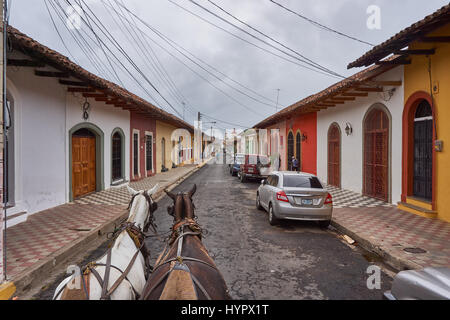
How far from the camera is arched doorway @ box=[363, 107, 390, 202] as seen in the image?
10305mm

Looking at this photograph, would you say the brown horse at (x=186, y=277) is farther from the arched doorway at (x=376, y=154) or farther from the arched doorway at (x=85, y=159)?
the arched doorway at (x=376, y=154)

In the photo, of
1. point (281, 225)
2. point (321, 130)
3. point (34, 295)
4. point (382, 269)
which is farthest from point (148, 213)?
point (321, 130)

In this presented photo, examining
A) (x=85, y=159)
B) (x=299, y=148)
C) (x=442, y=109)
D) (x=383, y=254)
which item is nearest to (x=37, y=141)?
(x=85, y=159)

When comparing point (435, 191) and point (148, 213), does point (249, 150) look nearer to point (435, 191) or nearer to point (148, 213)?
point (435, 191)

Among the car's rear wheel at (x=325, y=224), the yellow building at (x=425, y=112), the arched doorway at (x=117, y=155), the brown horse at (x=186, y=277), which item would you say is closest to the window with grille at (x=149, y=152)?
the arched doorway at (x=117, y=155)

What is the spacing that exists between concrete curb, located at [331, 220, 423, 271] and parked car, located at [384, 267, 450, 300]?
2.35m

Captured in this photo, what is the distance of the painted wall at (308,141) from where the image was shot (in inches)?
683

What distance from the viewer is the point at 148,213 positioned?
12.3ft

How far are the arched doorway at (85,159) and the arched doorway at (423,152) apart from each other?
443 inches

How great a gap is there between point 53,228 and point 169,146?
20.3 m

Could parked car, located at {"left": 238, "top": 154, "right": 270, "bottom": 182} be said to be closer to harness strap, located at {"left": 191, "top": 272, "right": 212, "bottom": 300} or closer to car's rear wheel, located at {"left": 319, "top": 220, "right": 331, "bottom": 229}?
car's rear wheel, located at {"left": 319, "top": 220, "right": 331, "bottom": 229}

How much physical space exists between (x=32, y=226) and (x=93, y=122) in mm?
5759

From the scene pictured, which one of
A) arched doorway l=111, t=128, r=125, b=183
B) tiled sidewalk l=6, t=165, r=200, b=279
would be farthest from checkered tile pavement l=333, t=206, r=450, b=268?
arched doorway l=111, t=128, r=125, b=183

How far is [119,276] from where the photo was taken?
2477mm
